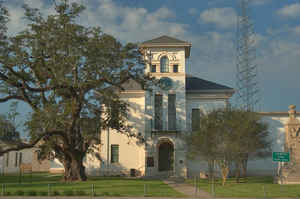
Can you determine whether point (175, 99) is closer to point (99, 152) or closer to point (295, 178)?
point (99, 152)

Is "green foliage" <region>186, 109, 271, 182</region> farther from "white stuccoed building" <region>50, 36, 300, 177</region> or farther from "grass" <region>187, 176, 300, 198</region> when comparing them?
"white stuccoed building" <region>50, 36, 300, 177</region>

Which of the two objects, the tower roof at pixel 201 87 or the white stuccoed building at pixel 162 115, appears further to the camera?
the tower roof at pixel 201 87

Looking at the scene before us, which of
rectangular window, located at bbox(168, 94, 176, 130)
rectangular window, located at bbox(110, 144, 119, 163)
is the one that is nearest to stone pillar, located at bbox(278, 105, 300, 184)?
rectangular window, located at bbox(168, 94, 176, 130)

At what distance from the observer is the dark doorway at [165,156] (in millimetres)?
41781

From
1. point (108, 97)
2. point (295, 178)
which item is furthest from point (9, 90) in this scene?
point (295, 178)

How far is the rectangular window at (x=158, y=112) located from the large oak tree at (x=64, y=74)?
392 inches

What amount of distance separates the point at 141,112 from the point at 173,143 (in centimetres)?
592

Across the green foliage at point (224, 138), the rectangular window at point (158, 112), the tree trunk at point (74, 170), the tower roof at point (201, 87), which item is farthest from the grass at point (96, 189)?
the tower roof at point (201, 87)

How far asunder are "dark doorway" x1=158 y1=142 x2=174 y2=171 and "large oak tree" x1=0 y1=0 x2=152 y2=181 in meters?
12.2

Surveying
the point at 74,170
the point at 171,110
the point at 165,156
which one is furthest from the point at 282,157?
the point at 165,156

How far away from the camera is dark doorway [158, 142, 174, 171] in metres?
41.8

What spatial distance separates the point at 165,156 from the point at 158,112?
564 cm

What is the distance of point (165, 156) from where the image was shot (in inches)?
1673

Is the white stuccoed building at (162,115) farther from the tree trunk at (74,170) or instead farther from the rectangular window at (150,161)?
the tree trunk at (74,170)
